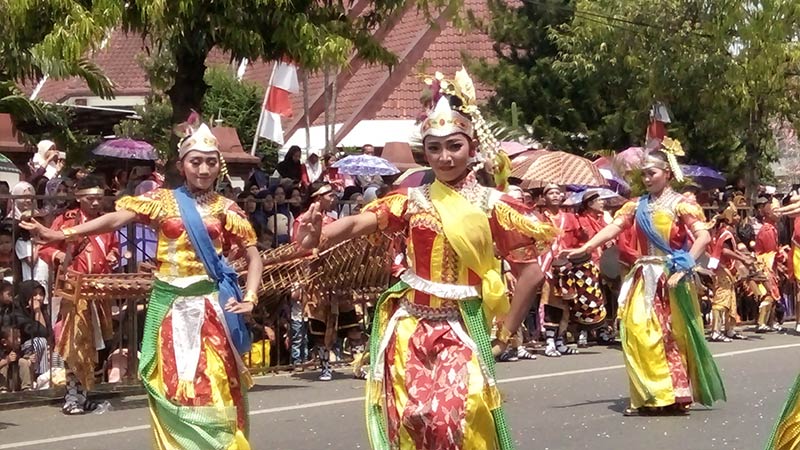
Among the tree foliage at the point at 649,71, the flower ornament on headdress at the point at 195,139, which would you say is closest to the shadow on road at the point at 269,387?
the flower ornament on headdress at the point at 195,139

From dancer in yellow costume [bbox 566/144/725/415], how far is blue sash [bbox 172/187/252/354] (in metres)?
3.49

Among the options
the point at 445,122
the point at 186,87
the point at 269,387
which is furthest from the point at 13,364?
the point at 445,122

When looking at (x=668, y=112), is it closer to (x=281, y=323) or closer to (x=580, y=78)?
(x=580, y=78)

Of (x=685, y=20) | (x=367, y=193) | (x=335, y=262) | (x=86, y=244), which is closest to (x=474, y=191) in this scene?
(x=86, y=244)

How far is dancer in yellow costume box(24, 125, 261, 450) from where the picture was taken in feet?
23.3

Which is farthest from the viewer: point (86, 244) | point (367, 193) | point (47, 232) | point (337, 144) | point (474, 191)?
point (337, 144)

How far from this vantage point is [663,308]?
10273 mm

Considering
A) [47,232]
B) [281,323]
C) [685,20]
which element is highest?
[685,20]

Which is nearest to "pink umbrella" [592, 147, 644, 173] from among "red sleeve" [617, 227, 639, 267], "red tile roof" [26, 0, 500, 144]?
"red sleeve" [617, 227, 639, 267]

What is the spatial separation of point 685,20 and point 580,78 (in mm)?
2473

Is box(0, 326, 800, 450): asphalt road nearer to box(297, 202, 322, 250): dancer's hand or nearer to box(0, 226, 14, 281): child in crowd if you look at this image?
box(0, 226, 14, 281): child in crowd

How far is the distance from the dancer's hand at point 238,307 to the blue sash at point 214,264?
0.36 ft

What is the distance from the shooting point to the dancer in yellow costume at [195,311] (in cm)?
710

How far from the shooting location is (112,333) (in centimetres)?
1115
